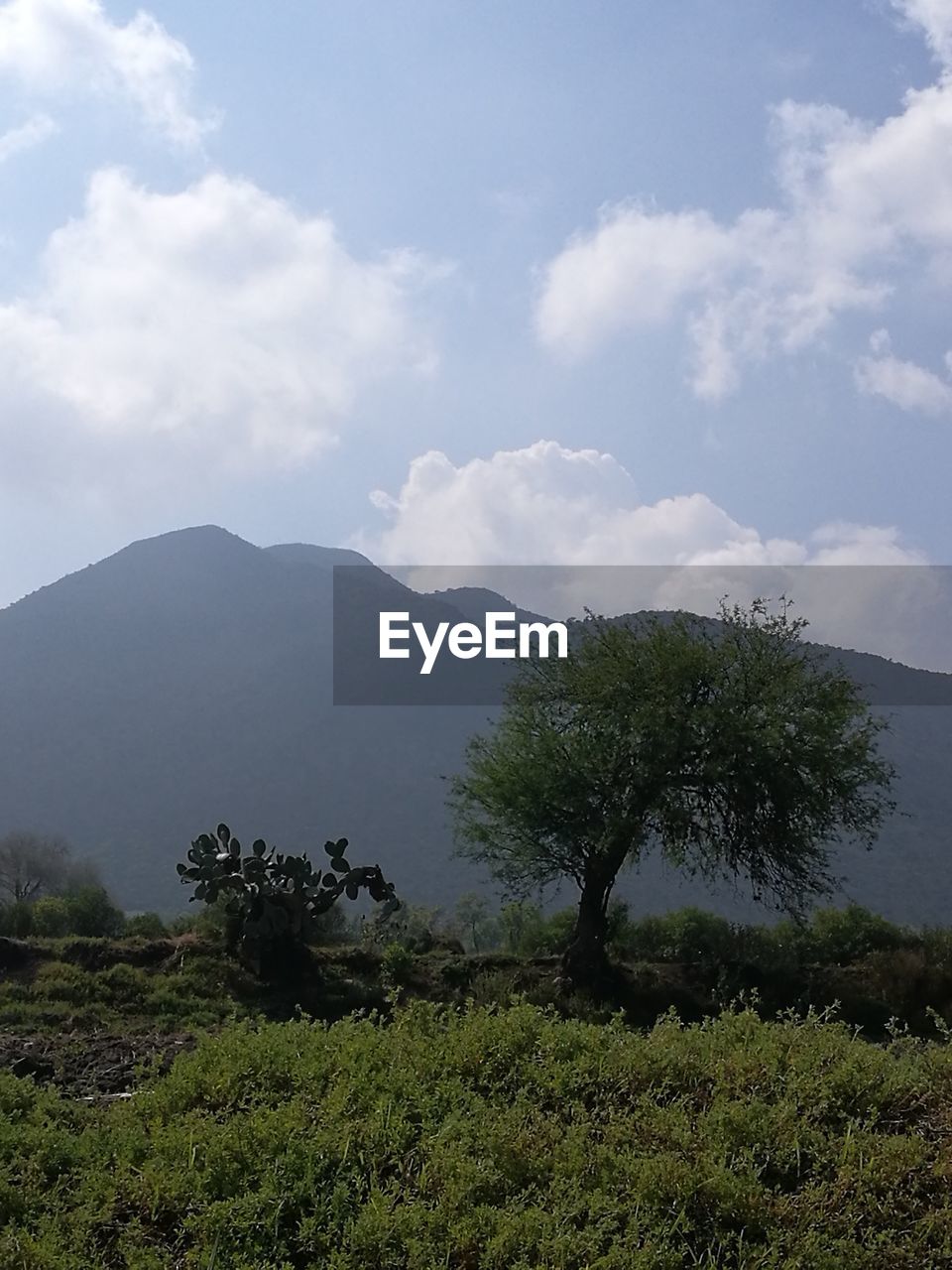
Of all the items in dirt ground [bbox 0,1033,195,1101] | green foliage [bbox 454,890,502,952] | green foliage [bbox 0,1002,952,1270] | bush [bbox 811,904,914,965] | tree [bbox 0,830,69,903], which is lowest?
green foliage [bbox 454,890,502,952]

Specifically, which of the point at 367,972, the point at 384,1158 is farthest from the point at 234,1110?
the point at 367,972

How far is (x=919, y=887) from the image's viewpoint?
8356 cm

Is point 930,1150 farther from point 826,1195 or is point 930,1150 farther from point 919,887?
point 919,887

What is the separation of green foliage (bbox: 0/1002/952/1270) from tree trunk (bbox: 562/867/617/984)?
1101cm

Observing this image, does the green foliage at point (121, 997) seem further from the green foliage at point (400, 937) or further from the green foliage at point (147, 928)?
the green foliage at point (147, 928)

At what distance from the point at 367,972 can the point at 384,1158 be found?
1295 centimetres

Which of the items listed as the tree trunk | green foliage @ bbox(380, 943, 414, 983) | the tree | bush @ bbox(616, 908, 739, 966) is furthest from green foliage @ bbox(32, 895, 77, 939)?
the tree

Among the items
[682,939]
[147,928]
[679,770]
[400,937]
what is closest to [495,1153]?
[679,770]

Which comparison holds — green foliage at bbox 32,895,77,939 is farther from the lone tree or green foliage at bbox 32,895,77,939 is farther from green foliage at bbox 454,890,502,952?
green foliage at bbox 454,890,502,952

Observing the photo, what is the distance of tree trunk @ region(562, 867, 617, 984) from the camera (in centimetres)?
1825

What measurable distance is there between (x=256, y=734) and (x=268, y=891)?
129442 mm

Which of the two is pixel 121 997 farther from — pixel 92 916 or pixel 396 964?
pixel 92 916

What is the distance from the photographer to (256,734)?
144875 mm

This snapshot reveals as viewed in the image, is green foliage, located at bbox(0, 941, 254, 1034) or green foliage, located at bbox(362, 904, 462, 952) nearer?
green foliage, located at bbox(0, 941, 254, 1034)
